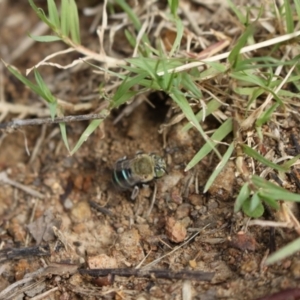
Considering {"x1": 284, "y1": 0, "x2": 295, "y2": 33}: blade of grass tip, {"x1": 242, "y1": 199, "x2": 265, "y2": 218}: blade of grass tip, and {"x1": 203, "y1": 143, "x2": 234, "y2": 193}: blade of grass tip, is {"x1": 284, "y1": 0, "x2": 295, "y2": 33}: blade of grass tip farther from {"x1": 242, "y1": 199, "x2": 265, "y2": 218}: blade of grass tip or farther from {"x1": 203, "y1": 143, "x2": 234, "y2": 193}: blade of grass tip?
{"x1": 242, "y1": 199, "x2": 265, "y2": 218}: blade of grass tip

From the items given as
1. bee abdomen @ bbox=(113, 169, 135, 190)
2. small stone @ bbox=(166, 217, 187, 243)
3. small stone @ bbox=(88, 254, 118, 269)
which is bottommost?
small stone @ bbox=(88, 254, 118, 269)

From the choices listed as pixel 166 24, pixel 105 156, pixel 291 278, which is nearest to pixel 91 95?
pixel 105 156

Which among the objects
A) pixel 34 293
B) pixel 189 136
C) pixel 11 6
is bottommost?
pixel 34 293

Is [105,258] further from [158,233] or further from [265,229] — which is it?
[265,229]

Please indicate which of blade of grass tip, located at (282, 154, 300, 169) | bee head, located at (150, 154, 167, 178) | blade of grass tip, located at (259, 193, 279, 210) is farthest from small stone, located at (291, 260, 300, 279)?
bee head, located at (150, 154, 167, 178)

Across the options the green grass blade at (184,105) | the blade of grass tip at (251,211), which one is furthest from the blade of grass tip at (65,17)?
the blade of grass tip at (251,211)

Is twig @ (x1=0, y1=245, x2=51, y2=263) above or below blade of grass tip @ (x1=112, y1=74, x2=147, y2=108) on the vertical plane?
below
